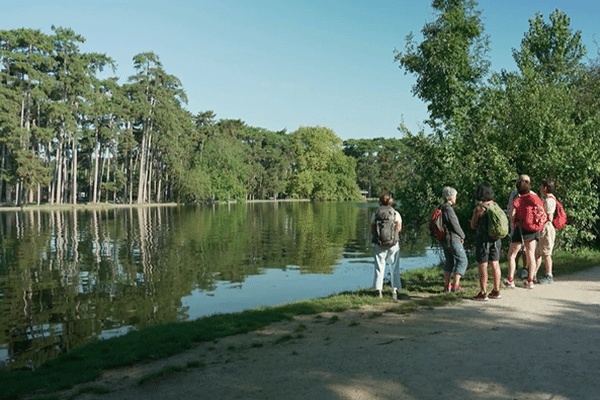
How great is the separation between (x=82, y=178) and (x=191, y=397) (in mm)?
83179

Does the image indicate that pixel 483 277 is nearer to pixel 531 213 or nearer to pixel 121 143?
pixel 531 213

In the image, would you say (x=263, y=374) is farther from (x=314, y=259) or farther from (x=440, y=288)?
(x=314, y=259)

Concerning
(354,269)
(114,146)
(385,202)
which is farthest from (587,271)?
(114,146)

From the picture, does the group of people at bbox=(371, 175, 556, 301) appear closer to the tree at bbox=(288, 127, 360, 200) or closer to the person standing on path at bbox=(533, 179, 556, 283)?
the person standing on path at bbox=(533, 179, 556, 283)

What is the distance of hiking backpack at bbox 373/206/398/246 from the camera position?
886cm

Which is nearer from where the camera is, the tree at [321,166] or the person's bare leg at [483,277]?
the person's bare leg at [483,277]

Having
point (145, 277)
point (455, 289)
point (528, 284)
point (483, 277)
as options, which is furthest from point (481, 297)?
point (145, 277)

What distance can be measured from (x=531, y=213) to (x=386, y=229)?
2.58 meters

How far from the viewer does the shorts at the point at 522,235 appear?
909 cm

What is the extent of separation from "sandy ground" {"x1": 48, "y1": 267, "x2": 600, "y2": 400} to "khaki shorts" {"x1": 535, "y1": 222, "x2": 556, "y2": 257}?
203 centimetres

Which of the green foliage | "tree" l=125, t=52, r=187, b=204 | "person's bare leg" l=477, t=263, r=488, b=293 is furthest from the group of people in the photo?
"tree" l=125, t=52, r=187, b=204

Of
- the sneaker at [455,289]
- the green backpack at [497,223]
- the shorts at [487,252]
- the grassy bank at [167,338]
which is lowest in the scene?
the grassy bank at [167,338]

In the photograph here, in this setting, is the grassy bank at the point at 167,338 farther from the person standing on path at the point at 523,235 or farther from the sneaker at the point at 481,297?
the person standing on path at the point at 523,235

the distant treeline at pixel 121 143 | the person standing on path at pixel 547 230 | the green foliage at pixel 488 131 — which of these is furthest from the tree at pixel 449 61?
the distant treeline at pixel 121 143
